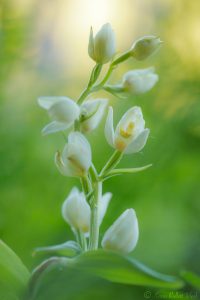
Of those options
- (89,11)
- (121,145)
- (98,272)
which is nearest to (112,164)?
(121,145)

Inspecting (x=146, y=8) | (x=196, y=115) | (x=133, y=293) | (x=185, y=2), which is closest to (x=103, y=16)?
(x=146, y=8)

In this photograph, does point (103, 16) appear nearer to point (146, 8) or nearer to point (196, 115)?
point (146, 8)

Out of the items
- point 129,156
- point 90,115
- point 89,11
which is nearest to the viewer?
point 90,115

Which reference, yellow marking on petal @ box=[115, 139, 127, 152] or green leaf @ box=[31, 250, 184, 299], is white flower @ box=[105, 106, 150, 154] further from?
green leaf @ box=[31, 250, 184, 299]

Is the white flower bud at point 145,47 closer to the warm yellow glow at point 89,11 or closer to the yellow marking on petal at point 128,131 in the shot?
the yellow marking on petal at point 128,131

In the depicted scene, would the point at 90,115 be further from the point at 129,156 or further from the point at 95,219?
the point at 129,156

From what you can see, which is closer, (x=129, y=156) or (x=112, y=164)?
(x=112, y=164)

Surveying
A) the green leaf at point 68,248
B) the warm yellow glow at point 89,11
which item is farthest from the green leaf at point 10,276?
the warm yellow glow at point 89,11
